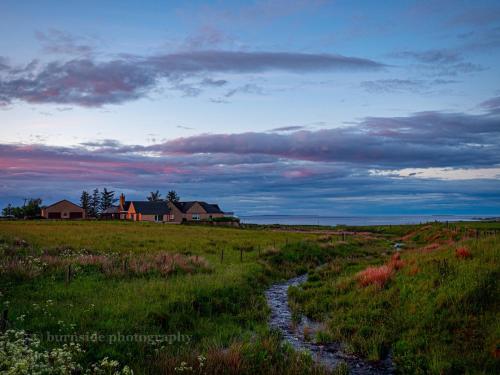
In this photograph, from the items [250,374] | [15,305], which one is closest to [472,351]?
[250,374]

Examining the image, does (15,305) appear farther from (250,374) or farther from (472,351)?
(472,351)

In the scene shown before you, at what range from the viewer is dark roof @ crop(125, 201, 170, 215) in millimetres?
103931

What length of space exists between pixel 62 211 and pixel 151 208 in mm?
25930

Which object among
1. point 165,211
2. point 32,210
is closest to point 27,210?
point 32,210

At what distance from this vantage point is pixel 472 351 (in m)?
11.0

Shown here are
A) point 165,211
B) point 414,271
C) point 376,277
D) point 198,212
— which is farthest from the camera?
point 198,212

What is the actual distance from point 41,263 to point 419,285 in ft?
59.8

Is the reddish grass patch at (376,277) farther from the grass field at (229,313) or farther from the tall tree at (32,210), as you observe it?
the tall tree at (32,210)

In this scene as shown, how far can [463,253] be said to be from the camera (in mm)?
17781

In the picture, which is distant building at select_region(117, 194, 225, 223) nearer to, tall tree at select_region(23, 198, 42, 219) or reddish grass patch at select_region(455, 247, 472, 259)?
tall tree at select_region(23, 198, 42, 219)

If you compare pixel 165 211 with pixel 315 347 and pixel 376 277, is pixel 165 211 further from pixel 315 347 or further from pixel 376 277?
pixel 315 347

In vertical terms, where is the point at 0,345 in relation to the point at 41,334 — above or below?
above

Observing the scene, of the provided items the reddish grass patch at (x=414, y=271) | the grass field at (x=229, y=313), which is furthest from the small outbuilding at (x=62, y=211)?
the reddish grass patch at (x=414, y=271)

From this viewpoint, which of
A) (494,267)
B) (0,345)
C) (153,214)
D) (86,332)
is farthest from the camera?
(153,214)
